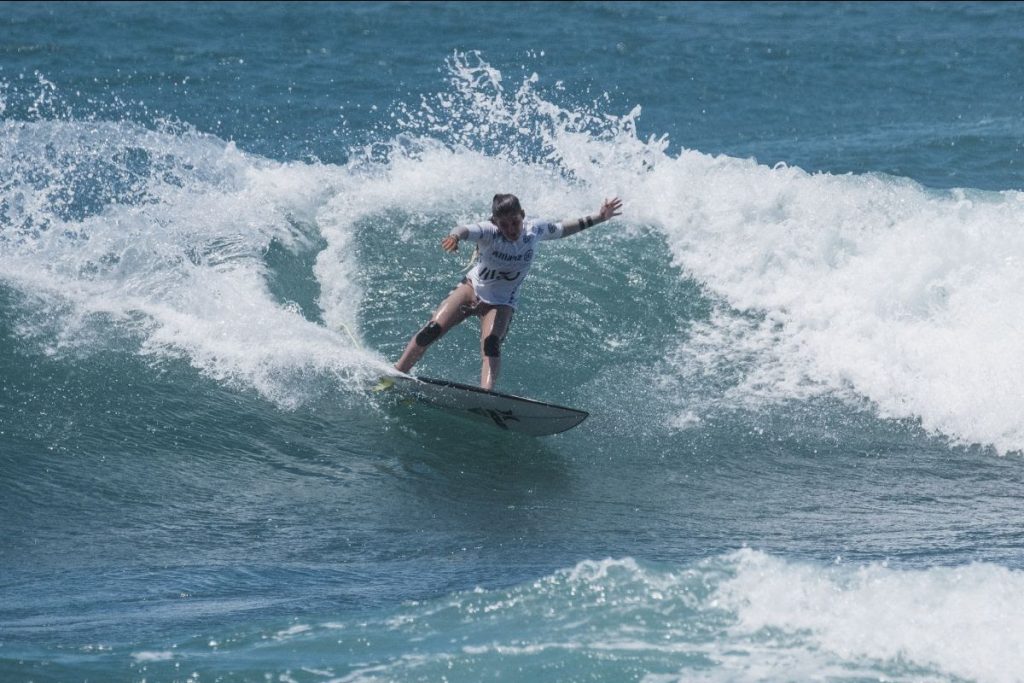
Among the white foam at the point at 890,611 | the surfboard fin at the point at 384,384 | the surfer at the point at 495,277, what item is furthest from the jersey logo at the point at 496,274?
the white foam at the point at 890,611

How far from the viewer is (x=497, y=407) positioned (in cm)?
1004

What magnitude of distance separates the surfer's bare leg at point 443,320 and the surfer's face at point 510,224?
668 millimetres

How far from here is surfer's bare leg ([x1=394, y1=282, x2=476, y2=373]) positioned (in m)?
10.4

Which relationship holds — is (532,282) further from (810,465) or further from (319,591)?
(319,591)

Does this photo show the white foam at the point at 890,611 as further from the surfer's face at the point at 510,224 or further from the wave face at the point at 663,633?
the surfer's face at the point at 510,224

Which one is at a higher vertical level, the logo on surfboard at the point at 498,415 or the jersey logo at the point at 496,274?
the jersey logo at the point at 496,274

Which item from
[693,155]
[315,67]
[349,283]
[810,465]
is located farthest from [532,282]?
[315,67]

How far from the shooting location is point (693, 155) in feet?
49.6

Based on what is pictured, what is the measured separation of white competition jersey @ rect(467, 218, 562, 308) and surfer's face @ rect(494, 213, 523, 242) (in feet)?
0.18

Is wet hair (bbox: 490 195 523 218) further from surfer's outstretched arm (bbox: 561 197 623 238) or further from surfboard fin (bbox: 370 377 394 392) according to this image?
surfboard fin (bbox: 370 377 394 392)

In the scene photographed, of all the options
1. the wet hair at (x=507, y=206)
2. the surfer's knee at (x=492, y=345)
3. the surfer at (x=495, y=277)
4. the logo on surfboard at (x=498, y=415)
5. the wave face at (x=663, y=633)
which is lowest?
the wave face at (x=663, y=633)

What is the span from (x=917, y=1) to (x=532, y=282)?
16.2 m

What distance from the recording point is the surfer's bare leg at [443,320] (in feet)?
34.0

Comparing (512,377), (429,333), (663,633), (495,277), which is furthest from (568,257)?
(663,633)
